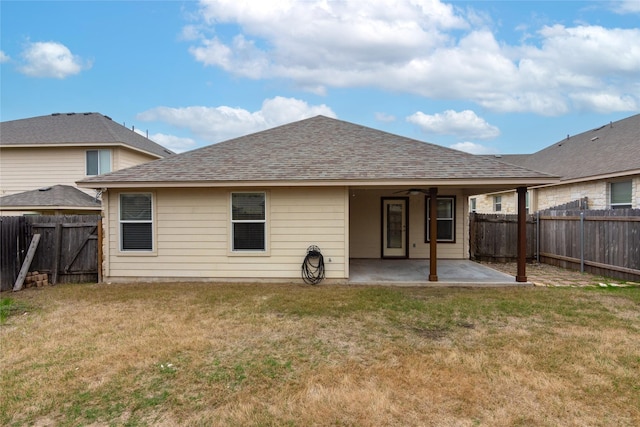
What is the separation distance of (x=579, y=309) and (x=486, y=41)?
12.8 meters

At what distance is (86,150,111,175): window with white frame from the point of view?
580 inches

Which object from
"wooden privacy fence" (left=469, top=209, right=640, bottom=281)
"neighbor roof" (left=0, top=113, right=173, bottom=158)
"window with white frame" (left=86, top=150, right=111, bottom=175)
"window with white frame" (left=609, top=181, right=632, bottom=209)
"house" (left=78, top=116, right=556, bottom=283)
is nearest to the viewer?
"house" (left=78, top=116, right=556, bottom=283)

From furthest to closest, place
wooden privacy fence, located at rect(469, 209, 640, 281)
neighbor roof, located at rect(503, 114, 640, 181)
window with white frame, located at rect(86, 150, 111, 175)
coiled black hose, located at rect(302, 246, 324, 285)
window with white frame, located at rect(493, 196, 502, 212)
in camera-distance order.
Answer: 1. window with white frame, located at rect(493, 196, 502, 212)
2. window with white frame, located at rect(86, 150, 111, 175)
3. neighbor roof, located at rect(503, 114, 640, 181)
4. wooden privacy fence, located at rect(469, 209, 640, 281)
5. coiled black hose, located at rect(302, 246, 324, 285)

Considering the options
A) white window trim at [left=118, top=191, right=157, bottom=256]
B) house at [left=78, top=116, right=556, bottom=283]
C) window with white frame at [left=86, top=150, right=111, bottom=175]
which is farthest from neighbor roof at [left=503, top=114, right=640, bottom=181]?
window with white frame at [left=86, top=150, right=111, bottom=175]

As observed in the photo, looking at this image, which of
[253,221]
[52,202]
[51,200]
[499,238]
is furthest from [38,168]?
[499,238]

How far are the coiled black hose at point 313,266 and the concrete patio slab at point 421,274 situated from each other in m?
0.79

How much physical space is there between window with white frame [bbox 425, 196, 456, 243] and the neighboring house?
→ 10.3 ft

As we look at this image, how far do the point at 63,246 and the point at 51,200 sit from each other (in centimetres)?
553

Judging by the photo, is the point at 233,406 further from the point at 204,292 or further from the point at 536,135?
the point at 536,135

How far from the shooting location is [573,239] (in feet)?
34.2

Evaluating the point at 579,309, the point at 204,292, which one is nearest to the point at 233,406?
the point at 204,292

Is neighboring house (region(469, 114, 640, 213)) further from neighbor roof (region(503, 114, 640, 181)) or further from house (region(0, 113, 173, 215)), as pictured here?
house (region(0, 113, 173, 215))

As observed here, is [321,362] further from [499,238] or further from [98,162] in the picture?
[98,162]

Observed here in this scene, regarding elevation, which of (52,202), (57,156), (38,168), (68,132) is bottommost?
(52,202)
